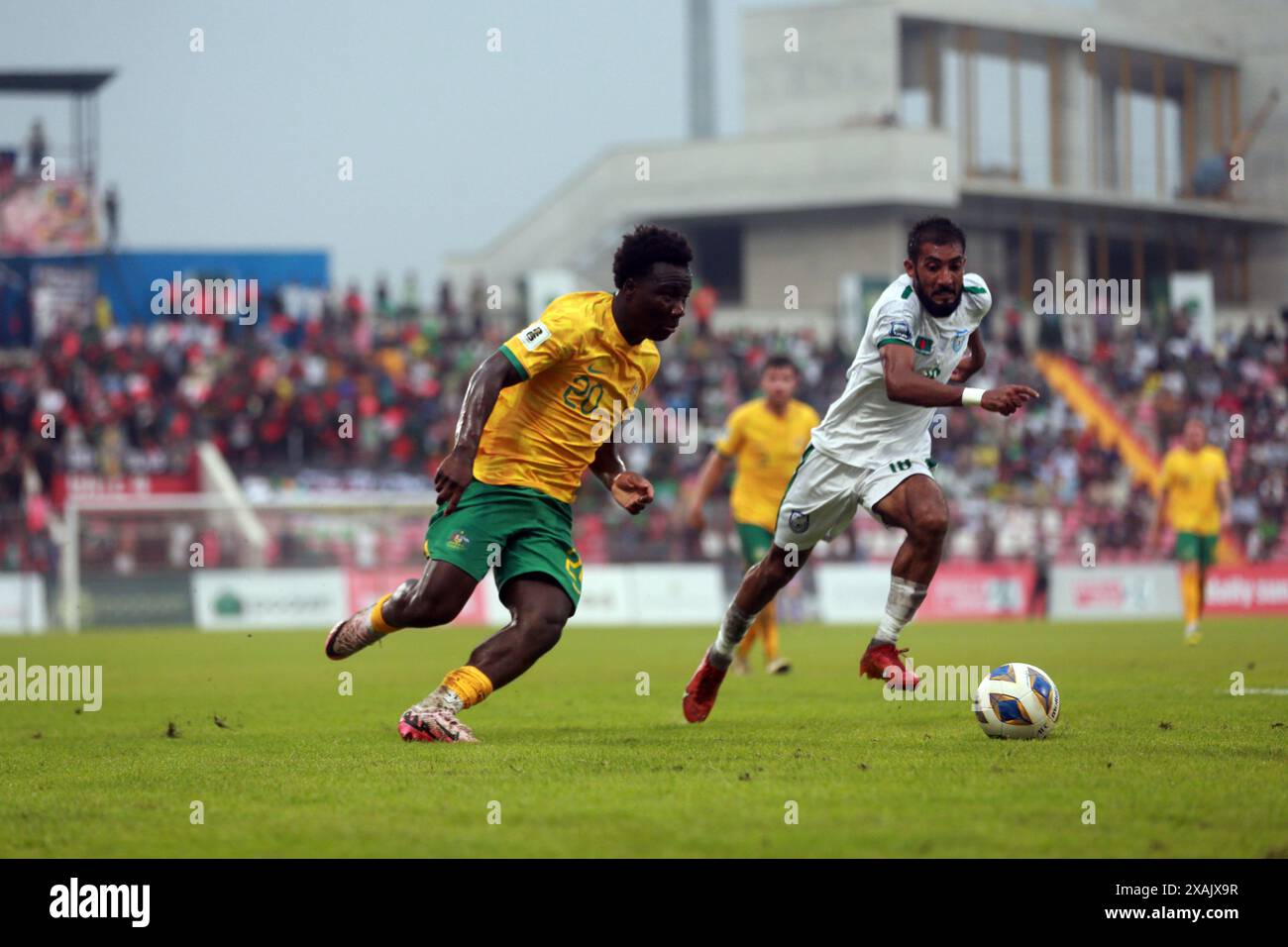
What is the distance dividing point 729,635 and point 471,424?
2.45m

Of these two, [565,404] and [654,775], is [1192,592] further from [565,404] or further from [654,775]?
[654,775]

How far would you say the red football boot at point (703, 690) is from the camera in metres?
10.1

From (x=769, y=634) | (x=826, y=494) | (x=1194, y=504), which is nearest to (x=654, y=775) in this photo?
(x=826, y=494)

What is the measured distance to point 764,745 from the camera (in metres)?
8.71

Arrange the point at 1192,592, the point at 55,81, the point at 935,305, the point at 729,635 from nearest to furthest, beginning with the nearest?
the point at 935,305
the point at 729,635
the point at 1192,592
the point at 55,81

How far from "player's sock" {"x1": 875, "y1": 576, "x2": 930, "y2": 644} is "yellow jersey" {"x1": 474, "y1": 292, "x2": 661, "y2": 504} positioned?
1.90m

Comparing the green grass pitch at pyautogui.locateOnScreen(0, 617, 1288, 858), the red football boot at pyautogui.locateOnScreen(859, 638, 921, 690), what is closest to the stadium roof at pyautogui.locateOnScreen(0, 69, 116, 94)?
the green grass pitch at pyautogui.locateOnScreen(0, 617, 1288, 858)

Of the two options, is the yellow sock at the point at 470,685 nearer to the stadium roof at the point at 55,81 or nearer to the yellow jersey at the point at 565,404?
the yellow jersey at the point at 565,404

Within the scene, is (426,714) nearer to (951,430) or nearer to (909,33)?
(951,430)

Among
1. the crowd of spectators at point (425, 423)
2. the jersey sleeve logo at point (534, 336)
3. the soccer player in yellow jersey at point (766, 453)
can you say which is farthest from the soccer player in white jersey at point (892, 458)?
the crowd of spectators at point (425, 423)

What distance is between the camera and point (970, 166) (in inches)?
2163

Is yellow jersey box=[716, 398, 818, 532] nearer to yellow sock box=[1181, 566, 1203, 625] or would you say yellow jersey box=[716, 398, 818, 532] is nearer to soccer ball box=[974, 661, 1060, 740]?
yellow sock box=[1181, 566, 1203, 625]

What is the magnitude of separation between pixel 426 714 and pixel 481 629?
18083mm

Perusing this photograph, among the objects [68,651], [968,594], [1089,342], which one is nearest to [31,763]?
[68,651]
